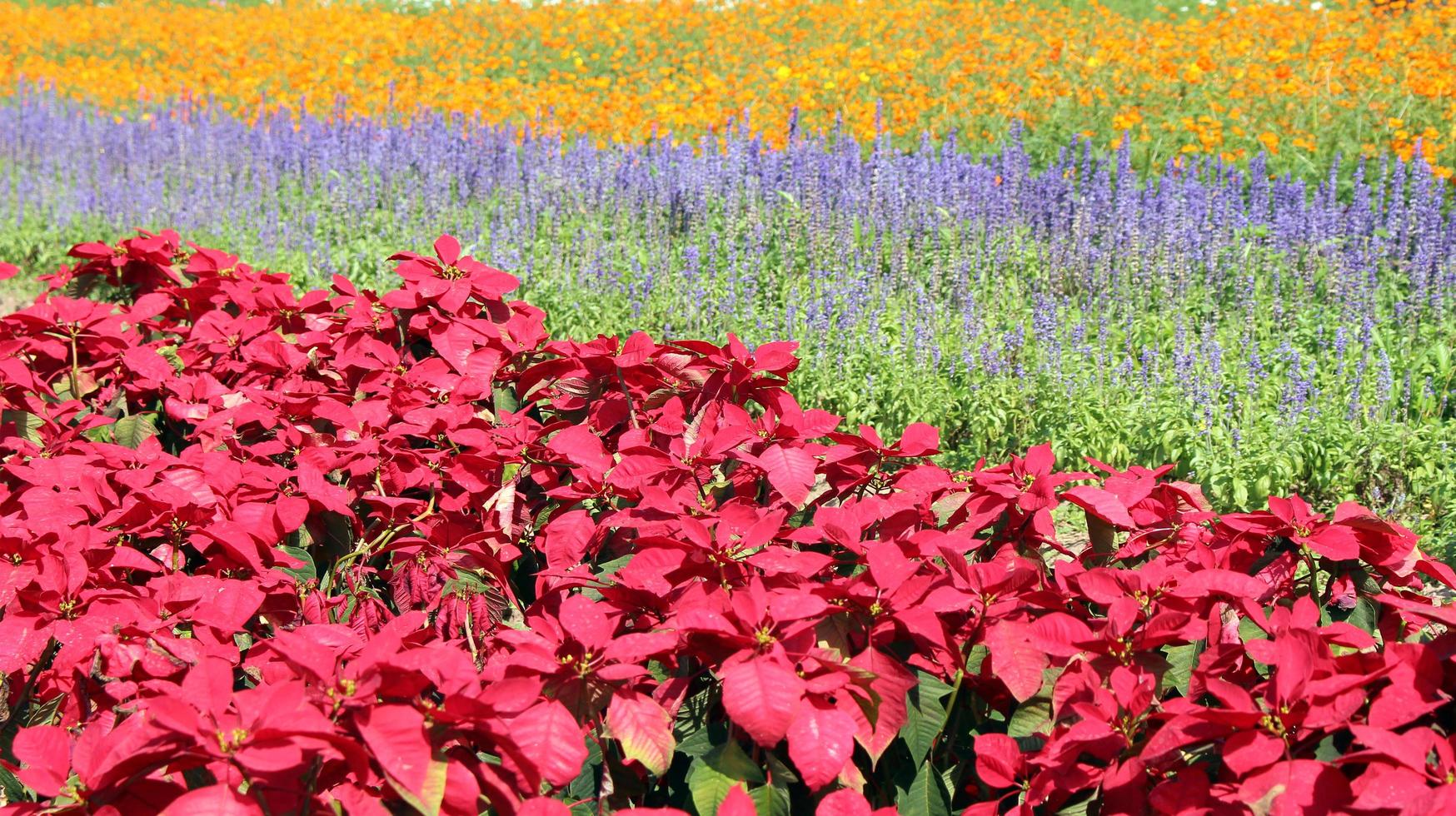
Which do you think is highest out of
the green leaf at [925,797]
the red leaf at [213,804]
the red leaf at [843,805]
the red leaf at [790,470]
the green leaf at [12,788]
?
the red leaf at [790,470]

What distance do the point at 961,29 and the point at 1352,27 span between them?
3.43 meters

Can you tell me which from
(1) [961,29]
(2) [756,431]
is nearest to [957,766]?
(2) [756,431]

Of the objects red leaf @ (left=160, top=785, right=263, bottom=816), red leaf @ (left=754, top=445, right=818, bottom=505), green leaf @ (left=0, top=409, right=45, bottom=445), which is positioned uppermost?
red leaf @ (left=754, top=445, right=818, bottom=505)

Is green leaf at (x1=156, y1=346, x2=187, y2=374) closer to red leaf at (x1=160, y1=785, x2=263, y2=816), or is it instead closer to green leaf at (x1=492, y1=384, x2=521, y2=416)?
green leaf at (x1=492, y1=384, x2=521, y2=416)

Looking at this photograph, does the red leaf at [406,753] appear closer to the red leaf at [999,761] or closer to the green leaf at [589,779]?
the green leaf at [589,779]

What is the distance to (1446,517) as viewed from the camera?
13.4 feet

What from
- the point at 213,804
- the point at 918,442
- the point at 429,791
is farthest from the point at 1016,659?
the point at 213,804

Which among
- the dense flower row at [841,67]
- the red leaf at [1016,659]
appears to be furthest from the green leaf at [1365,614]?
the dense flower row at [841,67]

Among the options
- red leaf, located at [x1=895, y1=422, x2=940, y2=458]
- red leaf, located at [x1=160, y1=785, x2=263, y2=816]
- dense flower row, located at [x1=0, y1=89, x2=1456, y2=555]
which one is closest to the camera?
red leaf, located at [x1=160, y1=785, x2=263, y2=816]

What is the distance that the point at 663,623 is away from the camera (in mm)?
1783

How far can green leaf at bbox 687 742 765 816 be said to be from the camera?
1.62 m

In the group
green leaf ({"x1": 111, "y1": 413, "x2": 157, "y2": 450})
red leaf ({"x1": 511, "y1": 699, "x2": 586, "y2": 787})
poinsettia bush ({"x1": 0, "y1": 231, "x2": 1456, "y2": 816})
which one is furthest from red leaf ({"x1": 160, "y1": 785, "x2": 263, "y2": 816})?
green leaf ({"x1": 111, "y1": 413, "x2": 157, "y2": 450})

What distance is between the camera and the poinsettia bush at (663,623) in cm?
147

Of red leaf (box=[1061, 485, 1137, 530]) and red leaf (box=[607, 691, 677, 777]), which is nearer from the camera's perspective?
red leaf (box=[607, 691, 677, 777])
